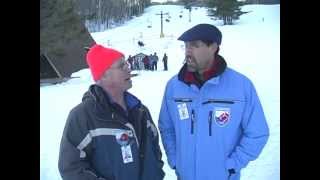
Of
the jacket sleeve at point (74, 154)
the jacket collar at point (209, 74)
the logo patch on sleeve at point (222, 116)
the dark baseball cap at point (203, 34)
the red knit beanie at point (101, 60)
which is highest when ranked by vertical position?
the dark baseball cap at point (203, 34)

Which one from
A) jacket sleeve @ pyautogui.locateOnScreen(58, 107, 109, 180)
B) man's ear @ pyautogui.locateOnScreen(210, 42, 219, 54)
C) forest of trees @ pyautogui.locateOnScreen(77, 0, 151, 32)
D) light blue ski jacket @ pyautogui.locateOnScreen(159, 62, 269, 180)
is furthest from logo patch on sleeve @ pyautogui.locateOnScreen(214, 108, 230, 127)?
forest of trees @ pyautogui.locateOnScreen(77, 0, 151, 32)

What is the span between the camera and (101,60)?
1.95 meters

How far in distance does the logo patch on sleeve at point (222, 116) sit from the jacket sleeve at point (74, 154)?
532mm

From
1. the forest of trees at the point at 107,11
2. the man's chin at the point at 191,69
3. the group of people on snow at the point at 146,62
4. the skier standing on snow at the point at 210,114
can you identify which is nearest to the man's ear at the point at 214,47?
the skier standing on snow at the point at 210,114

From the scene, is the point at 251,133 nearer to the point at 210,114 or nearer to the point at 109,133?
the point at 210,114

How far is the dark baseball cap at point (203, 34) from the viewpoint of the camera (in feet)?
6.68

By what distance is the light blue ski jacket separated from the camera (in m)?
2.01

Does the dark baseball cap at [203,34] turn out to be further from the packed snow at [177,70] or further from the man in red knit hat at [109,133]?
the man in red knit hat at [109,133]

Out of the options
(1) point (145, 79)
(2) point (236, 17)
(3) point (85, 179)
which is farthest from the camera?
(2) point (236, 17)
